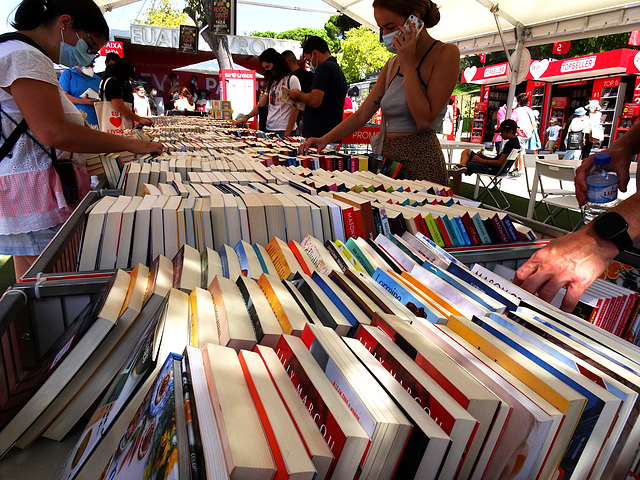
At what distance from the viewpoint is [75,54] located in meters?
2.16

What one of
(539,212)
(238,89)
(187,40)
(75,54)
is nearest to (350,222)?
(75,54)

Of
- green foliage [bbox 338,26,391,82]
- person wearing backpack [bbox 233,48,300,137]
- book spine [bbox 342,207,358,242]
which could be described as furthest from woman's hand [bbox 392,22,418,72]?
green foliage [bbox 338,26,391,82]

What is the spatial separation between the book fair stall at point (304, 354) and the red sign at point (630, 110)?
1765 centimetres

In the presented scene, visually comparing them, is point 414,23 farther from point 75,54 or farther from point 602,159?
point 75,54

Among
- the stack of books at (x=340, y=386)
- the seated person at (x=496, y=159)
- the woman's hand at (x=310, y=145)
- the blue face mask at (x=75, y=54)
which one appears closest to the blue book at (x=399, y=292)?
the stack of books at (x=340, y=386)

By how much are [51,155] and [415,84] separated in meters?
1.79

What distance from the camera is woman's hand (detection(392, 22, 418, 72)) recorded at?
7.09 feet

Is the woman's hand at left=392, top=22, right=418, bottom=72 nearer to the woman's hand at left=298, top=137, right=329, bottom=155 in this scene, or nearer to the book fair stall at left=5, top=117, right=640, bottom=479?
the woman's hand at left=298, top=137, right=329, bottom=155

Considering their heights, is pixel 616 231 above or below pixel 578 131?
below

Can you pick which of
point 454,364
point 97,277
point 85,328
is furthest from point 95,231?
point 454,364

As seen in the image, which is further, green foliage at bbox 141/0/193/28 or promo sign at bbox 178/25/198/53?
green foliage at bbox 141/0/193/28

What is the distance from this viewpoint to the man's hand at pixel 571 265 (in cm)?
100

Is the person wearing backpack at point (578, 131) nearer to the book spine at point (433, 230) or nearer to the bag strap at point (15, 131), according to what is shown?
the book spine at point (433, 230)

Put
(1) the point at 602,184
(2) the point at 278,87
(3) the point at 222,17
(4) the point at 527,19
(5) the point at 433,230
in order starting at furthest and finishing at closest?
(3) the point at 222,17 < (4) the point at 527,19 < (2) the point at 278,87 < (1) the point at 602,184 < (5) the point at 433,230
